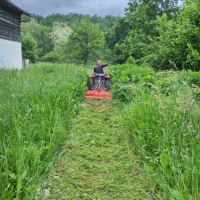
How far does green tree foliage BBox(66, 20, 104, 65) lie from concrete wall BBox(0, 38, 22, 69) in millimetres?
27220

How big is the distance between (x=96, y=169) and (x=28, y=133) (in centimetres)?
102

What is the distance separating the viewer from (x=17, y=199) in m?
2.99

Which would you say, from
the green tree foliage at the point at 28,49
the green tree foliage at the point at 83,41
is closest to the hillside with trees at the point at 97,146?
the green tree foliage at the point at 28,49

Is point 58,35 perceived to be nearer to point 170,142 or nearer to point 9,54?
point 9,54

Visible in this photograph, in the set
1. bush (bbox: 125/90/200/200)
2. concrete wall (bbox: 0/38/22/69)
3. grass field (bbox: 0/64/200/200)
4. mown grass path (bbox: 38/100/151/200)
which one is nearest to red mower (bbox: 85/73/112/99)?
grass field (bbox: 0/64/200/200)

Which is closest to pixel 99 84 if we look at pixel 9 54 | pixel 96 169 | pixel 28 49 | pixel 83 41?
pixel 96 169

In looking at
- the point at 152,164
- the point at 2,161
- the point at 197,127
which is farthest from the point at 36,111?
the point at 197,127

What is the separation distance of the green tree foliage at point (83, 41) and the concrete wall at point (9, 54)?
1072 inches

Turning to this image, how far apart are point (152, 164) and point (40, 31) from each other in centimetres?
6930

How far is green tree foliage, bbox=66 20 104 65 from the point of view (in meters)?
47.6

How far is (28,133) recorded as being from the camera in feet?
13.5

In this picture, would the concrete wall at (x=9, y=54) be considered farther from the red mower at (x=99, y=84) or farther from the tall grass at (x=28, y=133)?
the tall grass at (x=28, y=133)

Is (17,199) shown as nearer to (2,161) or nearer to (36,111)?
(2,161)

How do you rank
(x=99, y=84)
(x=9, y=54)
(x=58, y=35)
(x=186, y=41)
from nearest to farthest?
(x=99, y=84) < (x=186, y=41) < (x=9, y=54) < (x=58, y=35)
